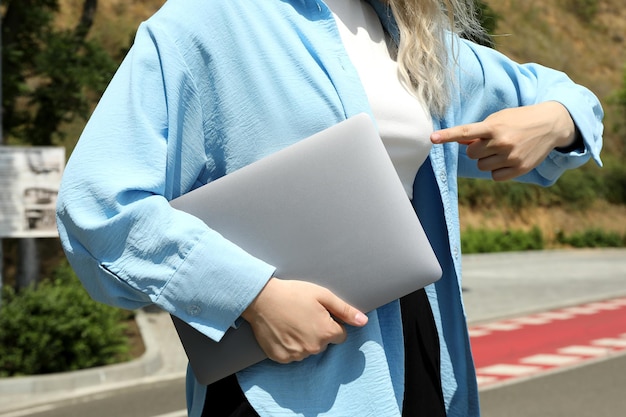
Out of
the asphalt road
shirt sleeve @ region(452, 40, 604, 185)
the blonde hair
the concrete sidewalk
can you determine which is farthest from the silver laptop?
the concrete sidewalk

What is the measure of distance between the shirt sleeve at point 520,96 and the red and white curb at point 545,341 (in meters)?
6.66

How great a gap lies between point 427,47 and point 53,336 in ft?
26.5

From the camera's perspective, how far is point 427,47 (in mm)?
1779

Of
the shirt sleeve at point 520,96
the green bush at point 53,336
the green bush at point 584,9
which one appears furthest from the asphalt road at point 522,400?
the green bush at point 584,9

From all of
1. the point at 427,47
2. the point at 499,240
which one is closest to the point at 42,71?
the point at 427,47

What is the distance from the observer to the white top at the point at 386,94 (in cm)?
165

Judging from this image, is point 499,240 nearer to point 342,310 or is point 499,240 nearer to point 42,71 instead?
point 42,71

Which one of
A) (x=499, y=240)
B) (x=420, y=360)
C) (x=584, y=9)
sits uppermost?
(x=420, y=360)

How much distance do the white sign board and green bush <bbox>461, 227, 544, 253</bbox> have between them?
16188 mm

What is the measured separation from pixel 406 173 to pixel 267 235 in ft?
1.14

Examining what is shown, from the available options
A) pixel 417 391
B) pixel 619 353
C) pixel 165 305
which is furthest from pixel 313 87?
pixel 619 353

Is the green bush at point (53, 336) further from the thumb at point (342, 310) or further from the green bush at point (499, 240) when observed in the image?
the green bush at point (499, 240)

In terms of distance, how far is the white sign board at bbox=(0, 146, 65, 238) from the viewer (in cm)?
1013

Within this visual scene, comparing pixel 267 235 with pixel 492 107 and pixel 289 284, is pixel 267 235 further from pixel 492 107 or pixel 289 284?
pixel 492 107
